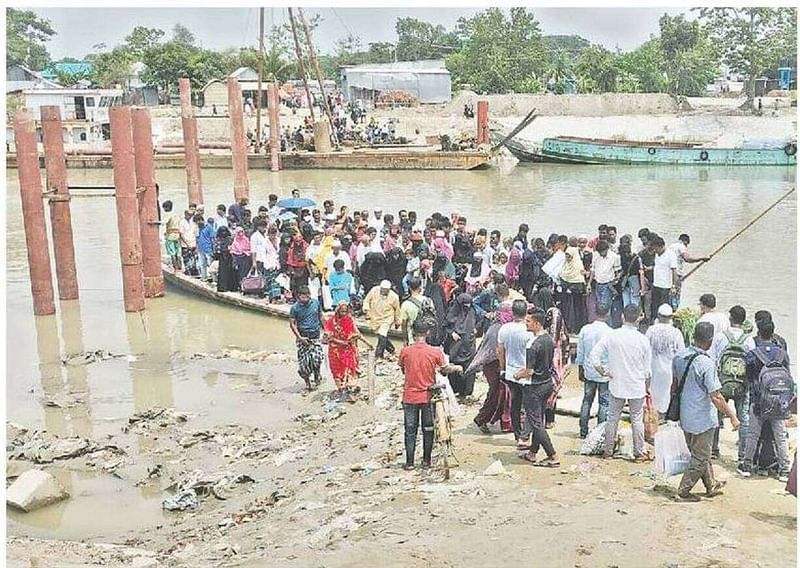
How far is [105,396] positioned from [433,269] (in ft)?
13.9

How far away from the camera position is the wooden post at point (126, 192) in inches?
542

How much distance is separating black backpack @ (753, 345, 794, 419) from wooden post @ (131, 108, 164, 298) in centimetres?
1025

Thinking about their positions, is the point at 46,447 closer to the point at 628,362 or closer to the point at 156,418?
the point at 156,418

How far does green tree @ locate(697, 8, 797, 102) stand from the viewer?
163 ft

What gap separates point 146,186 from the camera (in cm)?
1486

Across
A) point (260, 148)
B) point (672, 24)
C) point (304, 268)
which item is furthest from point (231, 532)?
point (672, 24)

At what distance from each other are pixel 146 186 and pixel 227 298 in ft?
7.04

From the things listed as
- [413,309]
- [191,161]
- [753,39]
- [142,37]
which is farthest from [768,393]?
[142,37]

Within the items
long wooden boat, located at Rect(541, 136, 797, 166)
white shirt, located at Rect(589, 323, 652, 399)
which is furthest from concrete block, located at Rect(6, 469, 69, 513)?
long wooden boat, located at Rect(541, 136, 797, 166)

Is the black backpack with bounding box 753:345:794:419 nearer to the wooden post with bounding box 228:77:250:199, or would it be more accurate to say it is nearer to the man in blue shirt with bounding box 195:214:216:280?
the man in blue shirt with bounding box 195:214:216:280

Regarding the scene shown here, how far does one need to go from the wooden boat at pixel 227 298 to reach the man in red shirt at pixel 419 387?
443 cm

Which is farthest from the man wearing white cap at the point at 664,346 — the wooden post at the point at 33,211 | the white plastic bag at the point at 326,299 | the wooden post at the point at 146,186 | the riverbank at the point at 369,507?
the wooden post at the point at 33,211

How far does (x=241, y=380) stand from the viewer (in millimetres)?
11492

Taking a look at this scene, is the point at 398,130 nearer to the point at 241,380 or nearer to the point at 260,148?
the point at 260,148
